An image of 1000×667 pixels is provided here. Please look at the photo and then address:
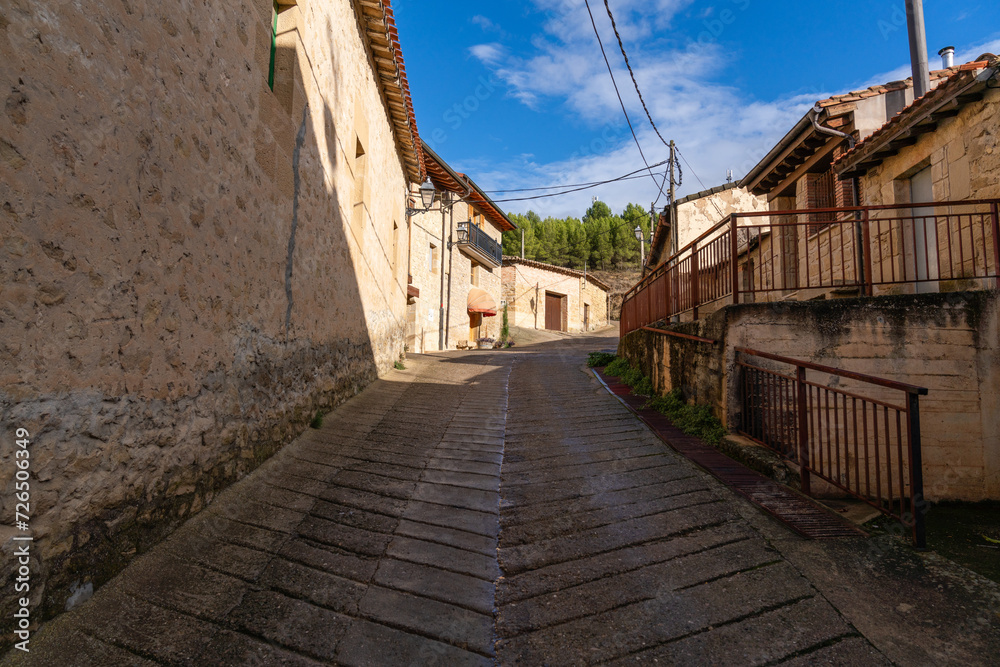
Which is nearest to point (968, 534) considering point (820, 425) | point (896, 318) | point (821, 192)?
point (896, 318)

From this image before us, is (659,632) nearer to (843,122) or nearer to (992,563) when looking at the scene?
(992,563)

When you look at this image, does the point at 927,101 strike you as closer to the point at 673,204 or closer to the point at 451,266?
the point at 673,204

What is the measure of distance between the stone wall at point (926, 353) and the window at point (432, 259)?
46.2ft

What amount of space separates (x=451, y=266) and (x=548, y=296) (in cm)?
1238

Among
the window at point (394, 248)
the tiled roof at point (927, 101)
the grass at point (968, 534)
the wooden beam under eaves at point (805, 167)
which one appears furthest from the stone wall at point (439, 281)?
the grass at point (968, 534)

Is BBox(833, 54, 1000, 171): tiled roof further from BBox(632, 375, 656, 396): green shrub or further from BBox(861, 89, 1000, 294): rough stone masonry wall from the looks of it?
BBox(632, 375, 656, 396): green shrub

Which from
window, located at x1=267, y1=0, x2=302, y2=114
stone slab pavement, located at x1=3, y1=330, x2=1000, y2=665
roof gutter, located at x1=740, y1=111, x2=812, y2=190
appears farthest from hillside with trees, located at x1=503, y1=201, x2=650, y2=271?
stone slab pavement, located at x1=3, y1=330, x2=1000, y2=665

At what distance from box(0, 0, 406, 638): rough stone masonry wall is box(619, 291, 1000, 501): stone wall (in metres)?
4.50

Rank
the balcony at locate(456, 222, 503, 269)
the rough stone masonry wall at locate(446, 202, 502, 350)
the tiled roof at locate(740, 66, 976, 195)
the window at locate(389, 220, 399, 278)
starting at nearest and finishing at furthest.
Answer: the tiled roof at locate(740, 66, 976, 195), the window at locate(389, 220, 399, 278), the balcony at locate(456, 222, 503, 269), the rough stone masonry wall at locate(446, 202, 502, 350)

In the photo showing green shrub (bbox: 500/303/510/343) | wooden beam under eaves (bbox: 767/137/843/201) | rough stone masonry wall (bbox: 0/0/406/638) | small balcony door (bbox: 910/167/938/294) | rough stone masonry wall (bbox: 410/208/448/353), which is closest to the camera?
rough stone masonry wall (bbox: 0/0/406/638)

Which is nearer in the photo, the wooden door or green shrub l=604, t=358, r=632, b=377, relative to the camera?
green shrub l=604, t=358, r=632, b=377

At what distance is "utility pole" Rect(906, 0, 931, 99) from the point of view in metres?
8.88

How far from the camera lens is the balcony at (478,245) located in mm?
20281

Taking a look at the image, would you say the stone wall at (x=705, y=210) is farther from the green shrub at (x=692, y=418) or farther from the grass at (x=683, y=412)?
Answer: the green shrub at (x=692, y=418)
